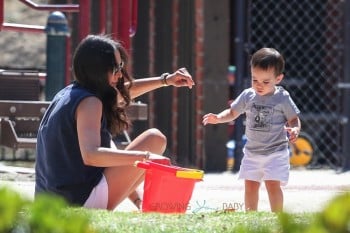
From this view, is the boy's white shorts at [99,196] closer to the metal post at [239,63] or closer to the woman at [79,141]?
the woman at [79,141]

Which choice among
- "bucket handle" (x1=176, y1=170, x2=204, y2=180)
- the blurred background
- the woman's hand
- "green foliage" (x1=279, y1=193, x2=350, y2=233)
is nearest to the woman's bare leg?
"bucket handle" (x1=176, y1=170, x2=204, y2=180)

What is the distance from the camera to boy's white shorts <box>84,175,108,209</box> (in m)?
4.56

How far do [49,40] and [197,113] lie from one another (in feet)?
7.14

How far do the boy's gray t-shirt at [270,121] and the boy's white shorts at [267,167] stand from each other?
3cm

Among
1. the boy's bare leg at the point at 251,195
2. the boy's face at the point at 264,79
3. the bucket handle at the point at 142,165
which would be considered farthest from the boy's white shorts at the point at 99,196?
the boy's face at the point at 264,79

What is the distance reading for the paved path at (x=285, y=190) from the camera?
6.21 meters

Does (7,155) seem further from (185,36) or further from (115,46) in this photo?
(115,46)

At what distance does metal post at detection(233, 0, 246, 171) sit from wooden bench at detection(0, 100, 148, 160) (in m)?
2.34

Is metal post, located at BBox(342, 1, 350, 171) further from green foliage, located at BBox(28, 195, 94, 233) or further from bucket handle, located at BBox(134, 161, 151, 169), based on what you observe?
green foliage, located at BBox(28, 195, 94, 233)

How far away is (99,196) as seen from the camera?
457 cm

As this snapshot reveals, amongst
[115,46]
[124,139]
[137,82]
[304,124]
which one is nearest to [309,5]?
[304,124]

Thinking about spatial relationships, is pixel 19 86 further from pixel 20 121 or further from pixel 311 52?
pixel 311 52

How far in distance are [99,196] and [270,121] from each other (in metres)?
1.39

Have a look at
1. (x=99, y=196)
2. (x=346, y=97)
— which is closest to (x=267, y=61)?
(x=99, y=196)
